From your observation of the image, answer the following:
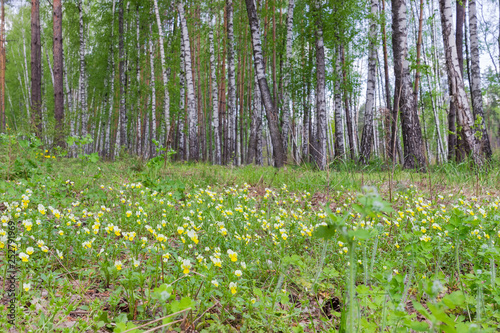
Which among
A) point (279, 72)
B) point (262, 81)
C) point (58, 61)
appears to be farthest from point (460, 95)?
point (279, 72)

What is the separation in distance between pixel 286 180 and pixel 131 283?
12.2 ft

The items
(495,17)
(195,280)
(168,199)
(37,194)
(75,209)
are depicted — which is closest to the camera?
(195,280)

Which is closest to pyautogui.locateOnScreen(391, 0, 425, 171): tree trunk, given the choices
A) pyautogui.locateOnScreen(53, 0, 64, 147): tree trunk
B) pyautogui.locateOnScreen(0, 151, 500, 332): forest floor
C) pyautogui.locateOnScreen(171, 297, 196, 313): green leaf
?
pyautogui.locateOnScreen(0, 151, 500, 332): forest floor

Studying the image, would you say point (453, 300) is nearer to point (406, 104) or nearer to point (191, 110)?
point (406, 104)

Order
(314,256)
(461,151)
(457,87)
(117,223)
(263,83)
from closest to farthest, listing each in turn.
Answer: (314,256)
(117,223)
(457,87)
(461,151)
(263,83)

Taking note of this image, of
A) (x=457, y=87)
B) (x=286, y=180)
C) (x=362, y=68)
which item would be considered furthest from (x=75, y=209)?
(x=362, y=68)

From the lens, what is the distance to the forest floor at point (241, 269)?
4.24ft

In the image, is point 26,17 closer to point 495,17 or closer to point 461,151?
point 461,151

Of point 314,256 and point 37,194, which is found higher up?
point 37,194

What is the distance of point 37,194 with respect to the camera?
10.7 feet

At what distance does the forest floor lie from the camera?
1292mm

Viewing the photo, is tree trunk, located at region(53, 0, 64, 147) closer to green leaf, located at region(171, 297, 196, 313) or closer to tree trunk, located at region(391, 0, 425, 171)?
green leaf, located at region(171, 297, 196, 313)

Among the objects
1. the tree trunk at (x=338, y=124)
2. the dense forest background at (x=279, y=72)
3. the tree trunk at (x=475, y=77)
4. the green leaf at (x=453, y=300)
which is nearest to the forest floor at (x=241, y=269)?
the green leaf at (x=453, y=300)

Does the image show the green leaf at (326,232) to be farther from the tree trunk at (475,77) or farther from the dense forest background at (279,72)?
the tree trunk at (475,77)
